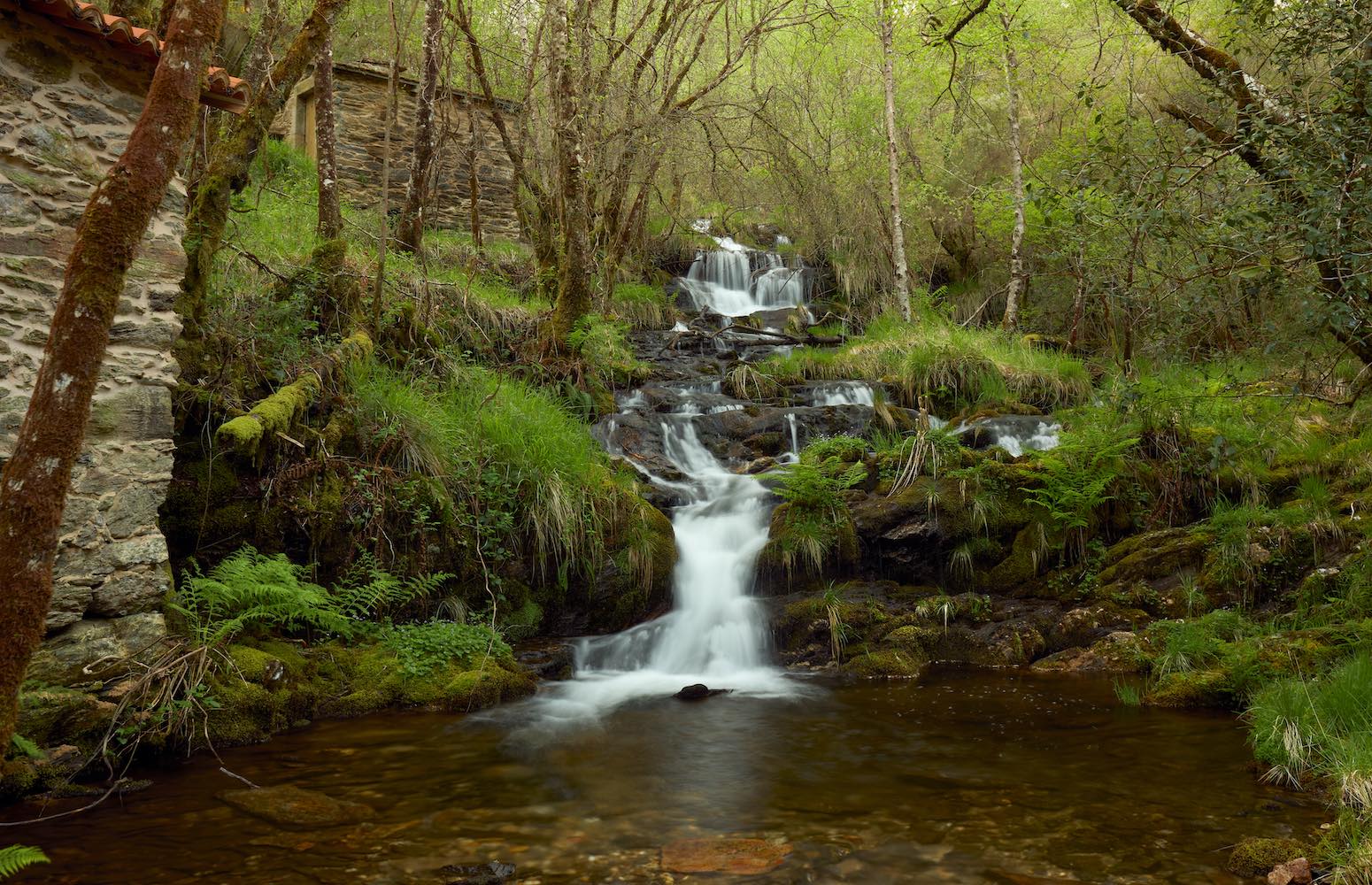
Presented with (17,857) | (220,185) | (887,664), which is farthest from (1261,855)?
(220,185)

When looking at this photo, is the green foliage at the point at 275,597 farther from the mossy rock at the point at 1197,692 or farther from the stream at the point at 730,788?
the mossy rock at the point at 1197,692

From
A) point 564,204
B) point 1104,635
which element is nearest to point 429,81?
point 564,204

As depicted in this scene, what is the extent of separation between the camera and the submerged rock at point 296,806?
4012 millimetres

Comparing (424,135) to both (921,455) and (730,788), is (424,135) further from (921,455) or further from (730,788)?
(730,788)

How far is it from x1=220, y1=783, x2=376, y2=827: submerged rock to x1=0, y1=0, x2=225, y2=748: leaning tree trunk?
6.26 feet

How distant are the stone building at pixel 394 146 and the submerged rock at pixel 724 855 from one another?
45.2ft

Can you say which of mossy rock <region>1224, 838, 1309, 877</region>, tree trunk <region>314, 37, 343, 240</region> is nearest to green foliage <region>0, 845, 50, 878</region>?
mossy rock <region>1224, 838, 1309, 877</region>

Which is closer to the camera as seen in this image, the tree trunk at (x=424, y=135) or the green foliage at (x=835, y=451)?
the green foliage at (x=835, y=451)

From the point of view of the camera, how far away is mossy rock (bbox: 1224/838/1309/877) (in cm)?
341

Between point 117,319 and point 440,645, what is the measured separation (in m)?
3.20

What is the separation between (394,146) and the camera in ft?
54.9

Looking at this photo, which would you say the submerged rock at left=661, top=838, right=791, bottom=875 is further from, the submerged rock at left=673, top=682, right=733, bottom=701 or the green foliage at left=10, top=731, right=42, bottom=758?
the green foliage at left=10, top=731, right=42, bottom=758

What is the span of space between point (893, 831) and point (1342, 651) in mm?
3913

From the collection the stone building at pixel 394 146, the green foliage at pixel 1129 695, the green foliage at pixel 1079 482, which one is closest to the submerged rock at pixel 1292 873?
the green foliage at pixel 1129 695
